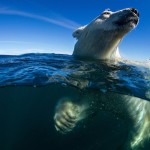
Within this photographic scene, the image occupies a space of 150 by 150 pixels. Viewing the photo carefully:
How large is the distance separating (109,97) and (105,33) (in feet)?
8.02

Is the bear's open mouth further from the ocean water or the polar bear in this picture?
the ocean water

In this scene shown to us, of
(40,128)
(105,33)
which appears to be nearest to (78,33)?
(105,33)

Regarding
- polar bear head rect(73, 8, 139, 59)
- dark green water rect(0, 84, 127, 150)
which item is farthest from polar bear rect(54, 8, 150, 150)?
dark green water rect(0, 84, 127, 150)

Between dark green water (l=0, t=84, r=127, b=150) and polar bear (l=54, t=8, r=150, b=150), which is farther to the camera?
dark green water (l=0, t=84, r=127, b=150)

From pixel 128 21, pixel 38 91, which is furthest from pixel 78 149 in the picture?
pixel 128 21

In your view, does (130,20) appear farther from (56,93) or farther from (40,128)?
(40,128)

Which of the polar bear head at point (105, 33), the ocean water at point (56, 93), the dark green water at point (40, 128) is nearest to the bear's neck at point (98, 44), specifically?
the polar bear head at point (105, 33)

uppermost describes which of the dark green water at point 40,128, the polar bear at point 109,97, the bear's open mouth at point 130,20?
the bear's open mouth at point 130,20

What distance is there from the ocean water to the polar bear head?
462mm

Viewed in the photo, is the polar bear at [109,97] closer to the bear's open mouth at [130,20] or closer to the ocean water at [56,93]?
the bear's open mouth at [130,20]

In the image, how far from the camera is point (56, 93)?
377 inches

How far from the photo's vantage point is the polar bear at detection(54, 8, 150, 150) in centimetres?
619

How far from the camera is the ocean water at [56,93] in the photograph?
713 cm

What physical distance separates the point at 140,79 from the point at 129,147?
2237 mm
